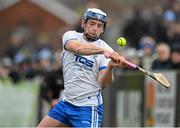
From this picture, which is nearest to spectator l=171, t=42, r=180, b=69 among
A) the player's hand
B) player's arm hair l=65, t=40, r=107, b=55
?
player's arm hair l=65, t=40, r=107, b=55

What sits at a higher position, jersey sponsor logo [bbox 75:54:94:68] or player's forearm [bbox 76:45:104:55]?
player's forearm [bbox 76:45:104:55]

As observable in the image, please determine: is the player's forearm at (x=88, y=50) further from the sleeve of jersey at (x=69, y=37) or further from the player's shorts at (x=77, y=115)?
the player's shorts at (x=77, y=115)

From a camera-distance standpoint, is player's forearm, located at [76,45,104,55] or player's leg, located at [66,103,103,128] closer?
player's forearm, located at [76,45,104,55]

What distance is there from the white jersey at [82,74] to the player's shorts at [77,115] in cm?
7

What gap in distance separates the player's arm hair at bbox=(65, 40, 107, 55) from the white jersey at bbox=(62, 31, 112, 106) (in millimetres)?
139

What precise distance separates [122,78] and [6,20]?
23.4 feet

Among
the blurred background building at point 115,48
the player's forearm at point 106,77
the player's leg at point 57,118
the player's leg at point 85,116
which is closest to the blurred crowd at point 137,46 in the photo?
the blurred background building at point 115,48

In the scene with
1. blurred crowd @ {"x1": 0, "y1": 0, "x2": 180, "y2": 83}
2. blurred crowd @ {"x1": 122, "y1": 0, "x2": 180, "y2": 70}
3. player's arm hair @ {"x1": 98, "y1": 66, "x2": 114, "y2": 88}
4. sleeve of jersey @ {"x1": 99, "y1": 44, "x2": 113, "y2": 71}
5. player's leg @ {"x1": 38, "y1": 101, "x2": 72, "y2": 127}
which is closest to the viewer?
player's arm hair @ {"x1": 98, "y1": 66, "x2": 114, "y2": 88}

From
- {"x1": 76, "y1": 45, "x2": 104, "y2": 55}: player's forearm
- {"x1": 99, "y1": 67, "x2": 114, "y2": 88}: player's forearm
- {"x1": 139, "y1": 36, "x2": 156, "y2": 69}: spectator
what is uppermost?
{"x1": 139, "y1": 36, "x2": 156, "y2": 69}: spectator

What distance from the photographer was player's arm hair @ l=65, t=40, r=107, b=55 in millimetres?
8708

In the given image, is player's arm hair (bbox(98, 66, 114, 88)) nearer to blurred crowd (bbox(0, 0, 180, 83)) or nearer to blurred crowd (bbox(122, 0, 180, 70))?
blurred crowd (bbox(0, 0, 180, 83))

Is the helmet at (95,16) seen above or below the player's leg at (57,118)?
above

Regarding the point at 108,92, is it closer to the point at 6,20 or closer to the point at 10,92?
the point at 10,92

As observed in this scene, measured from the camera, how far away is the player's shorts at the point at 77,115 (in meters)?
9.26
